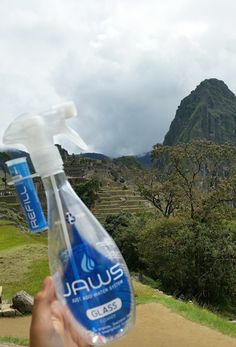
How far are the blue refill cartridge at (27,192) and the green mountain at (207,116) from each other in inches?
5690

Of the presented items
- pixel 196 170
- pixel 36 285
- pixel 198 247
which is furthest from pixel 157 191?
pixel 36 285

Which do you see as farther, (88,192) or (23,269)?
(88,192)

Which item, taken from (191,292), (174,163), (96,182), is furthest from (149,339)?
(96,182)

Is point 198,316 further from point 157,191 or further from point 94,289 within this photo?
point 157,191

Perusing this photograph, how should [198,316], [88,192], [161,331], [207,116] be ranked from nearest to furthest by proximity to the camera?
[161,331] → [198,316] → [88,192] → [207,116]

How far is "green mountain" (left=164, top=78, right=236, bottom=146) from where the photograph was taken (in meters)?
152

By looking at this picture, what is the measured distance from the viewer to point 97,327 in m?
1.62

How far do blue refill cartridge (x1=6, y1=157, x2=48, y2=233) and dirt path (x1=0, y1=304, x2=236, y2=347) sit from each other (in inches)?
242

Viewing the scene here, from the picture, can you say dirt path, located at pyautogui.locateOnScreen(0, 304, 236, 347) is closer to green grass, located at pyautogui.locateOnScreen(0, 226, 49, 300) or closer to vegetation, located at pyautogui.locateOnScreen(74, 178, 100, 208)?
green grass, located at pyautogui.locateOnScreen(0, 226, 49, 300)

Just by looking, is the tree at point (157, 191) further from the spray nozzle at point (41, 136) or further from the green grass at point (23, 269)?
the spray nozzle at point (41, 136)

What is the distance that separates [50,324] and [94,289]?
17cm

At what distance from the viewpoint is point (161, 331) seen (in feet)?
31.2

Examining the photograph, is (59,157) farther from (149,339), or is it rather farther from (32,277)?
(32,277)

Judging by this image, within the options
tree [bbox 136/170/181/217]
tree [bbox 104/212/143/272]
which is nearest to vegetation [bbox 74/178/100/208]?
tree [bbox 136/170/181/217]
